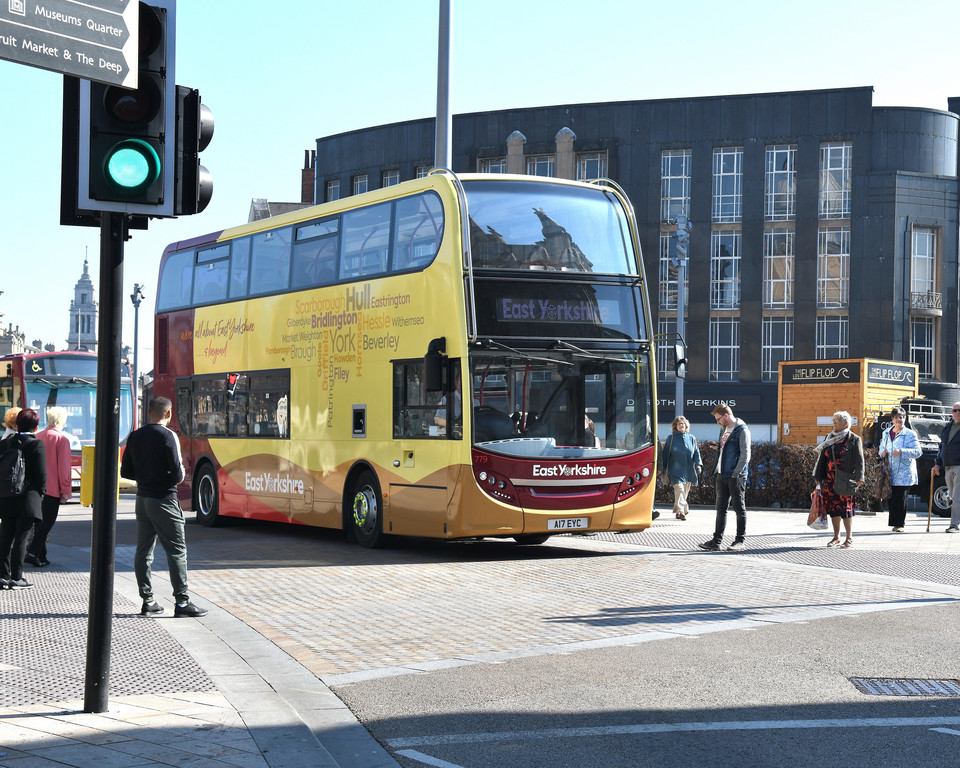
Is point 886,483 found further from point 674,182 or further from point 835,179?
point 674,182

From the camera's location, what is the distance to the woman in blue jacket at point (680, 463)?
20531 millimetres

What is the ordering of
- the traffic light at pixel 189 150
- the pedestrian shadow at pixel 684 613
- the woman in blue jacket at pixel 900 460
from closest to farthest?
the traffic light at pixel 189 150, the pedestrian shadow at pixel 684 613, the woman in blue jacket at pixel 900 460

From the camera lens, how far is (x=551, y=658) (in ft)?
25.8

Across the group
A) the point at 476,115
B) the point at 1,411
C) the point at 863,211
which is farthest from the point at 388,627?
the point at 476,115

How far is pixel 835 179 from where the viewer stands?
5400cm

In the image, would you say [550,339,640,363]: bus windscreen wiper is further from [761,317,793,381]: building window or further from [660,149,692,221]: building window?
[660,149,692,221]: building window

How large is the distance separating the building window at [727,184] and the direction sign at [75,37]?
52302mm

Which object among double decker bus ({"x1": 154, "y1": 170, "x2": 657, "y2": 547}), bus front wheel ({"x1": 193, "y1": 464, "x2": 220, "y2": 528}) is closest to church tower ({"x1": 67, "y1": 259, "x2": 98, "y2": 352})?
bus front wheel ({"x1": 193, "y1": 464, "x2": 220, "y2": 528})

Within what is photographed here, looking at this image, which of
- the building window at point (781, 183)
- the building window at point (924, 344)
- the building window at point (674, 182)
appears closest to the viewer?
the building window at point (924, 344)

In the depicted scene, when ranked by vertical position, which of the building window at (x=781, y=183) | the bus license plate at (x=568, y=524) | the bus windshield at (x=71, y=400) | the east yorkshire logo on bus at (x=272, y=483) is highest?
the building window at (x=781, y=183)

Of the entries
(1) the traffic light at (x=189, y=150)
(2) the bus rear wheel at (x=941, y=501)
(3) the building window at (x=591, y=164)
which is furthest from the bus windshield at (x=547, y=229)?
(3) the building window at (x=591, y=164)

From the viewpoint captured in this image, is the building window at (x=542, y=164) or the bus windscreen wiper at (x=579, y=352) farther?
the building window at (x=542, y=164)

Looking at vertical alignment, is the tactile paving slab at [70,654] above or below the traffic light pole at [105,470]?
below

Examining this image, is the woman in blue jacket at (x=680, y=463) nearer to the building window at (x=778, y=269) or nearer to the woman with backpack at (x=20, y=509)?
the woman with backpack at (x=20, y=509)
